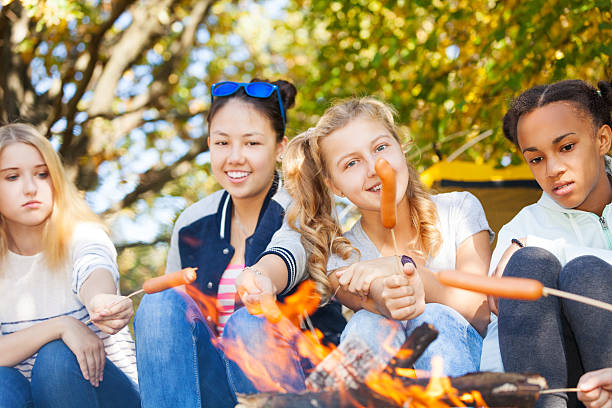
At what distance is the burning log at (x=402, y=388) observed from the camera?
4.56 feet

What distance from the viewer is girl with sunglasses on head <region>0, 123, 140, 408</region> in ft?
6.88

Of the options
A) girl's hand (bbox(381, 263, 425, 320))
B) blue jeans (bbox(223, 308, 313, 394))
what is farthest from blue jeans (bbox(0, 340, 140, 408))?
girl's hand (bbox(381, 263, 425, 320))

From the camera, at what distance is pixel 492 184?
356cm

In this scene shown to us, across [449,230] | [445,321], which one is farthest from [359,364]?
[449,230]

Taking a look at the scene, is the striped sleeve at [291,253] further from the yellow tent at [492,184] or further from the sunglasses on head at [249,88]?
the yellow tent at [492,184]

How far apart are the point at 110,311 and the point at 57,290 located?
51 centimetres

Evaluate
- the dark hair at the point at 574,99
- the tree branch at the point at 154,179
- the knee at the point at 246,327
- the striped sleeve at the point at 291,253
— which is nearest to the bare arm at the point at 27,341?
the knee at the point at 246,327

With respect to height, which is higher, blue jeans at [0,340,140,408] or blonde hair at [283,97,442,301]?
blonde hair at [283,97,442,301]

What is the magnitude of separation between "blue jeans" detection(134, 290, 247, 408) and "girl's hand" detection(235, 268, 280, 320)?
22 cm

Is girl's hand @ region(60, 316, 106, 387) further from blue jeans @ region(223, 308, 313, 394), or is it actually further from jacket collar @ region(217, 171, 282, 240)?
jacket collar @ region(217, 171, 282, 240)

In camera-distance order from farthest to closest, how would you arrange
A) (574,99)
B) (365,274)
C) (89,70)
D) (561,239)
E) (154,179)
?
(154,179)
(89,70)
(574,99)
(561,239)
(365,274)

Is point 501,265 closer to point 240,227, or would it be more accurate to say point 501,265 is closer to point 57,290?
point 240,227

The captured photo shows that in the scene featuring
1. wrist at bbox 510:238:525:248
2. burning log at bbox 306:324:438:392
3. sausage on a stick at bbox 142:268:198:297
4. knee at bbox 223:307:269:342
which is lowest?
burning log at bbox 306:324:438:392

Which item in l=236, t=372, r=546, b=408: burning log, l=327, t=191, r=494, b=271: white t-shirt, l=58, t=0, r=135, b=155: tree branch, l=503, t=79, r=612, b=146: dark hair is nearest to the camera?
l=236, t=372, r=546, b=408: burning log
